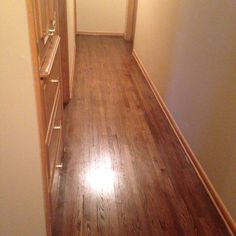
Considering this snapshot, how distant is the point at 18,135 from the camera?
105cm

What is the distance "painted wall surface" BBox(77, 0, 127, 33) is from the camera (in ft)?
17.6

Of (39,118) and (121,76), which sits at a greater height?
(39,118)

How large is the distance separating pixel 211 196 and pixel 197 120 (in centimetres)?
57

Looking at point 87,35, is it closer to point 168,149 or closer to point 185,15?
point 185,15

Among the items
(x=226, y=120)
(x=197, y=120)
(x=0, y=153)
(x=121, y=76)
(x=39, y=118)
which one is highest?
(x=39, y=118)

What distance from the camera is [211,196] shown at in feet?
6.09

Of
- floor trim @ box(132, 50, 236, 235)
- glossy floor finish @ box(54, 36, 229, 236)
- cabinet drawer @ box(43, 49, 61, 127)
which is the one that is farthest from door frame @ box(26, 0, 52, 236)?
floor trim @ box(132, 50, 236, 235)

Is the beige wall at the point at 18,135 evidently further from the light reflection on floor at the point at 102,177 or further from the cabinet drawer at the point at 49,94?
the light reflection on floor at the point at 102,177

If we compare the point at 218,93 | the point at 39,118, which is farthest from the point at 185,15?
the point at 39,118

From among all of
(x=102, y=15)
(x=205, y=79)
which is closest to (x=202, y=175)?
(x=205, y=79)

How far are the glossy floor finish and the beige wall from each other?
1.24 ft

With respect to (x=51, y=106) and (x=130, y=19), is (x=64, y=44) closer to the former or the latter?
(x=51, y=106)

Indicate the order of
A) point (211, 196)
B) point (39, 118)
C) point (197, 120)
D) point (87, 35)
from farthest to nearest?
point (87, 35) < point (197, 120) < point (211, 196) < point (39, 118)

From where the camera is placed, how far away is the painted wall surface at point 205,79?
1.65 meters
